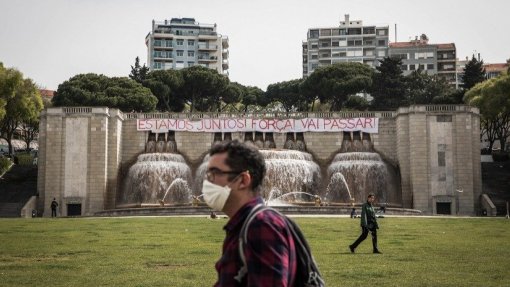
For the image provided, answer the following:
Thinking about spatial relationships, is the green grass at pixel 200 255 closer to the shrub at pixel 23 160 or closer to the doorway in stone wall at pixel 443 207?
the doorway in stone wall at pixel 443 207

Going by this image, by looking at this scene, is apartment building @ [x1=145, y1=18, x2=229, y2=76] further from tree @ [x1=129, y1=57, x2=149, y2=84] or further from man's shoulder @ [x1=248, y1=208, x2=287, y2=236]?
man's shoulder @ [x1=248, y1=208, x2=287, y2=236]

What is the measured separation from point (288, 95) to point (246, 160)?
9639 cm

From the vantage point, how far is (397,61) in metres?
88.0

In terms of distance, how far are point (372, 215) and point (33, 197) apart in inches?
1621

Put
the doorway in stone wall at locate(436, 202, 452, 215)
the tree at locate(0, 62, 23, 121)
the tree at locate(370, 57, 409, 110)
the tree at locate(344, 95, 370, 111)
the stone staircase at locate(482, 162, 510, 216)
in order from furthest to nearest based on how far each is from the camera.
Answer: the tree at locate(344, 95, 370, 111)
the tree at locate(370, 57, 409, 110)
the tree at locate(0, 62, 23, 121)
the doorway in stone wall at locate(436, 202, 452, 215)
the stone staircase at locate(482, 162, 510, 216)

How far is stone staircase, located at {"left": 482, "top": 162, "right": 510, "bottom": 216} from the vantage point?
53091 mm

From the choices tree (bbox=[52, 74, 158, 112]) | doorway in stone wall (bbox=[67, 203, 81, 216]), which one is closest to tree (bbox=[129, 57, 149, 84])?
tree (bbox=[52, 74, 158, 112])

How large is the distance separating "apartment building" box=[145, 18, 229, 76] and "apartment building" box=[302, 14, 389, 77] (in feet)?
55.4

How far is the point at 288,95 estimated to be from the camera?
101 m

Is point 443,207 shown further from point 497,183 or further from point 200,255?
point 200,255

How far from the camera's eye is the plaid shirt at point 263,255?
4312 mm

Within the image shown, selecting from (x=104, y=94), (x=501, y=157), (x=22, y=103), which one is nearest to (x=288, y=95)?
(x=104, y=94)

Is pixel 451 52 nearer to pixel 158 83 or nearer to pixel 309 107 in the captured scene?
pixel 309 107

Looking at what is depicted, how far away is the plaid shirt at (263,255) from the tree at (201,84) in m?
83.6
